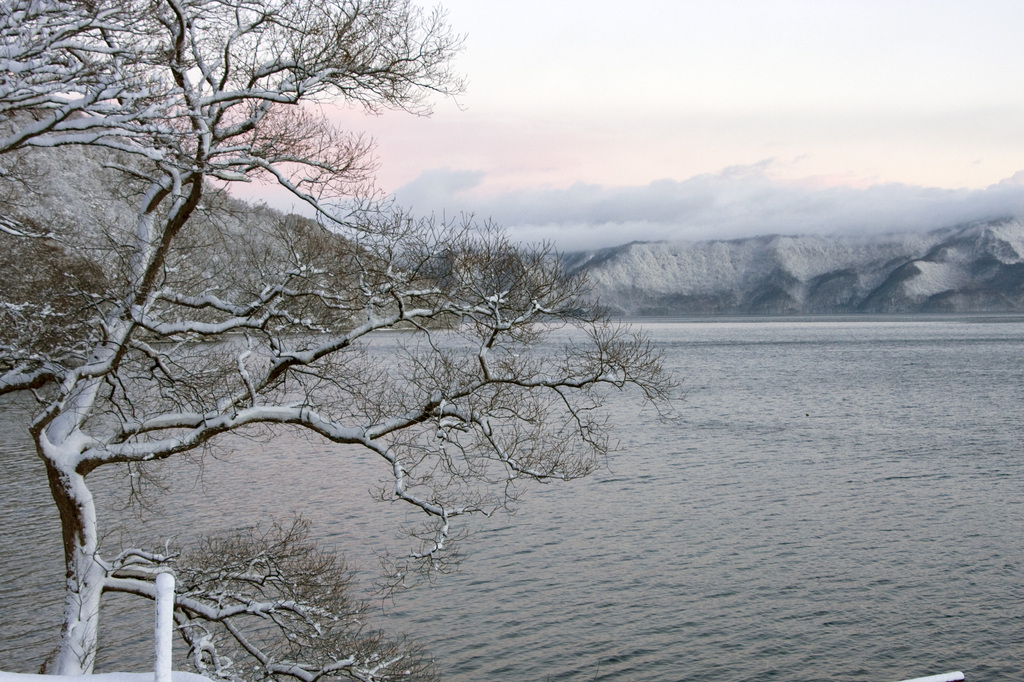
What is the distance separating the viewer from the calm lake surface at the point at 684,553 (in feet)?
61.6

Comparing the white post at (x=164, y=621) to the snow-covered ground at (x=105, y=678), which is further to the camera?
the snow-covered ground at (x=105, y=678)

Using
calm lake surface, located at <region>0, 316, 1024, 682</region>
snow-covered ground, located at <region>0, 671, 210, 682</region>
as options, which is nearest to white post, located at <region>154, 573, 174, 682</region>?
snow-covered ground, located at <region>0, 671, 210, 682</region>

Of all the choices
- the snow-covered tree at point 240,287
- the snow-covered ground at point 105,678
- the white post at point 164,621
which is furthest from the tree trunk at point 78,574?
the white post at point 164,621

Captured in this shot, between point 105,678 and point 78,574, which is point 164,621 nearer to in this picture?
point 105,678

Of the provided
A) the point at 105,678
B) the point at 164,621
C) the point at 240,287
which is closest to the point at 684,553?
the point at 240,287

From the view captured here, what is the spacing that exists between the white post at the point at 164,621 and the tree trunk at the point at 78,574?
6.73 m

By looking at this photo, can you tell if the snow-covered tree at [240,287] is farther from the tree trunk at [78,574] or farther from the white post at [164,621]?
the white post at [164,621]

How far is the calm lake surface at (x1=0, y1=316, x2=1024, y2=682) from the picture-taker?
18781mm

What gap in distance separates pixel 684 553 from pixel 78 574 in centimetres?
1810

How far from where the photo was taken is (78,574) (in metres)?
11.1

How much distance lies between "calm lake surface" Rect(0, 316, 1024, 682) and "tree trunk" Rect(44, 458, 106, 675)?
3.85 m

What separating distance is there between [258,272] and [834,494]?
86.9ft

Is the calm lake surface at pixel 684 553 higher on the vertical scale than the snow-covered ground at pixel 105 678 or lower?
lower

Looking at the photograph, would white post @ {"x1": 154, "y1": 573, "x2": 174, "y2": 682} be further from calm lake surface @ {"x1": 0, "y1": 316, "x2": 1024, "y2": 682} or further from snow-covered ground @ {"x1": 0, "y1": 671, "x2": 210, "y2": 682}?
calm lake surface @ {"x1": 0, "y1": 316, "x2": 1024, "y2": 682}
